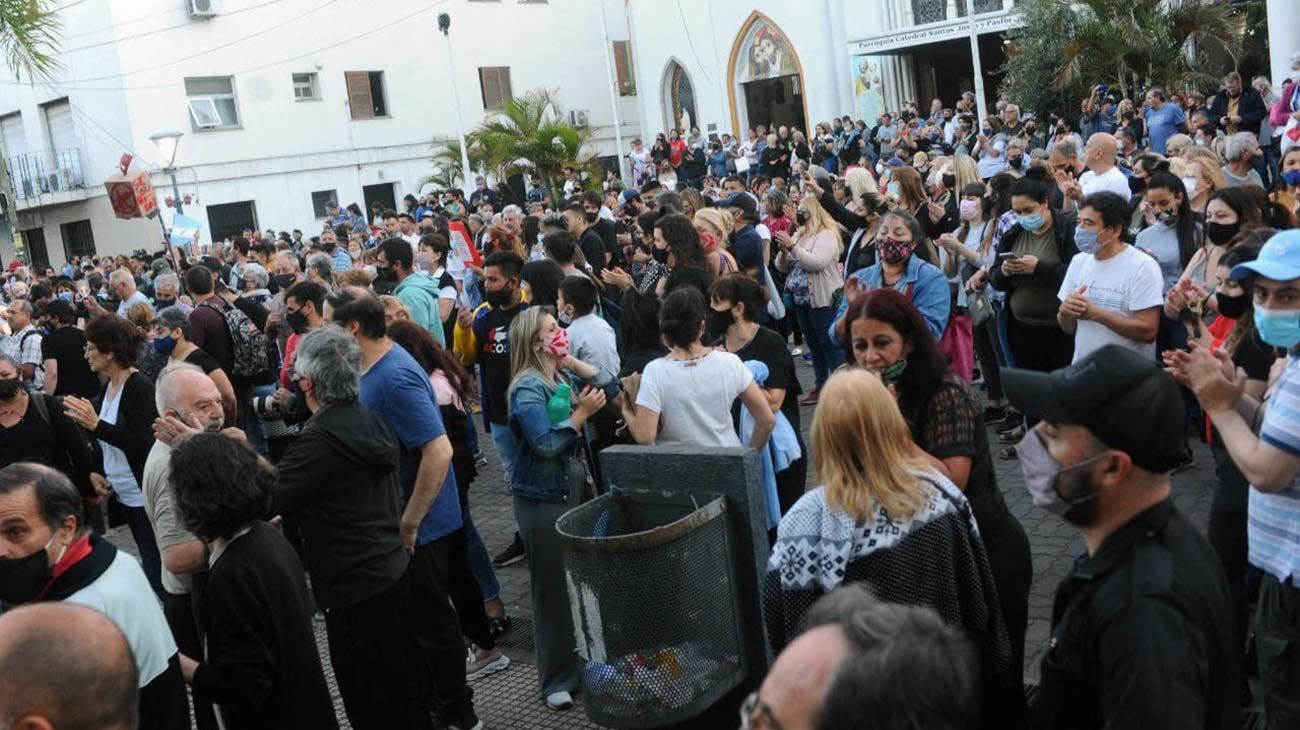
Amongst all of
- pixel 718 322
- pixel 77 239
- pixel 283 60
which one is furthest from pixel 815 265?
pixel 77 239

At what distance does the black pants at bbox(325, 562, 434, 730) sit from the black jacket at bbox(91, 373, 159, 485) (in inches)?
100

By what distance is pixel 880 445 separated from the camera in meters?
3.40

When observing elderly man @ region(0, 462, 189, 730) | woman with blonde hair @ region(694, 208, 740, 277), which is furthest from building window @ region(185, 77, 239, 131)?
elderly man @ region(0, 462, 189, 730)

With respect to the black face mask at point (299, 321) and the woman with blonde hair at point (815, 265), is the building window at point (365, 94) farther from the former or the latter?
the black face mask at point (299, 321)

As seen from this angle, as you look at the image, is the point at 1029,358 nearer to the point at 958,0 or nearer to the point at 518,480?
the point at 518,480

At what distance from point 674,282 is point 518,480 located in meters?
2.55

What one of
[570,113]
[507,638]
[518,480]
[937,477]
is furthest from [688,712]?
[570,113]

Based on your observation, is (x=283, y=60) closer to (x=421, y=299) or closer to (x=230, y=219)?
(x=230, y=219)

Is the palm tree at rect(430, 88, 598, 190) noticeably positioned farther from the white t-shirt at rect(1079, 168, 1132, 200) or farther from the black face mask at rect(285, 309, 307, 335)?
the black face mask at rect(285, 309, 307, 335)

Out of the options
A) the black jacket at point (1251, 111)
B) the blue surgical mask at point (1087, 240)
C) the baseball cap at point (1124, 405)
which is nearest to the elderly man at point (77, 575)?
the baseball cap at point (1124, 405)

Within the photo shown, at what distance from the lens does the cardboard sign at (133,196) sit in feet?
52.7

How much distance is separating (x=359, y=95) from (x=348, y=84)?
1.64 ft

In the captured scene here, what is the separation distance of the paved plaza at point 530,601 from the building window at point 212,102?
1057 inches

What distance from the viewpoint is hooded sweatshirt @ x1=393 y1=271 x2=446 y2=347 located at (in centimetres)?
896
